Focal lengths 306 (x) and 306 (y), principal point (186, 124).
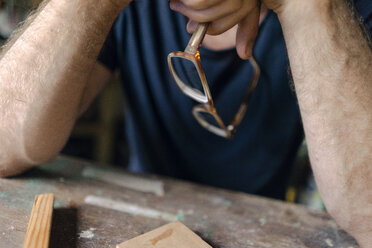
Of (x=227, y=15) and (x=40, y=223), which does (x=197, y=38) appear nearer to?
(x=227, y=15)

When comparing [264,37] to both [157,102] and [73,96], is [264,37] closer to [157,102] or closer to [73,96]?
[157,102]


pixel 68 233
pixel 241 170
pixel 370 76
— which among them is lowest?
pixel 241 170

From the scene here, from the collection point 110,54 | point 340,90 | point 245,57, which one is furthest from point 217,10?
point 110,54

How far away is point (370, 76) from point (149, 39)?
0.69 metres

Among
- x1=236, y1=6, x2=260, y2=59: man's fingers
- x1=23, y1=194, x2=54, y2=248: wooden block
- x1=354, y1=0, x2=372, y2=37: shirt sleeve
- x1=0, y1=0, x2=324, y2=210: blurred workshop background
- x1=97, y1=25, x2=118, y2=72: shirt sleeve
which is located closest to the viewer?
x1=23, y1=194, x2=54, y2=248: wooden block

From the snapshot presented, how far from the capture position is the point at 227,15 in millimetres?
605

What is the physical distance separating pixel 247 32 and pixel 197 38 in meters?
0.12

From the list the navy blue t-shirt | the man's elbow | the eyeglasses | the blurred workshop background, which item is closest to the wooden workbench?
the man's elbow

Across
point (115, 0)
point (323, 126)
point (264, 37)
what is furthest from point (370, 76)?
point (115, 0)

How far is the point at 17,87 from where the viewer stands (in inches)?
27.7

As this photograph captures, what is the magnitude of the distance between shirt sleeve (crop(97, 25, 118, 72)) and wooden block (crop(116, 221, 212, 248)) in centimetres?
62

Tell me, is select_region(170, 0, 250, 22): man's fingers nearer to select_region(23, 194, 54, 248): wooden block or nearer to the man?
the man

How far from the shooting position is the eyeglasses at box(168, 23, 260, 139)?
2.01 feet

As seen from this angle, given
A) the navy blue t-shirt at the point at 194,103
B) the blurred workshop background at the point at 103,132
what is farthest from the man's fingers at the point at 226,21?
the blurred workshop background at the point at 103,132
